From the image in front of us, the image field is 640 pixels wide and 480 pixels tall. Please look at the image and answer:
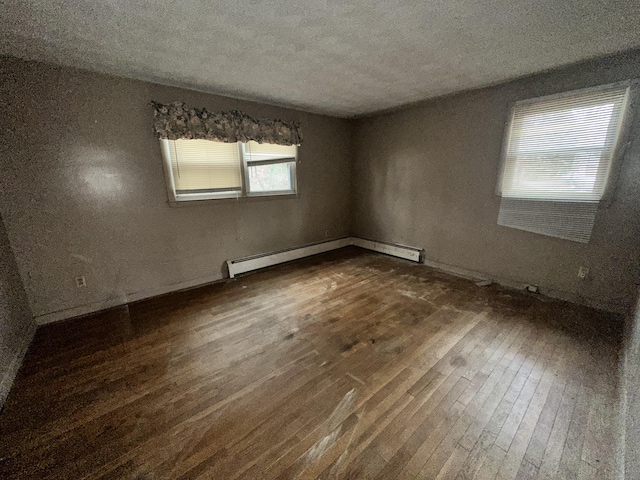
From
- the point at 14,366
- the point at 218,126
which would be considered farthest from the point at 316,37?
the point at 14,366

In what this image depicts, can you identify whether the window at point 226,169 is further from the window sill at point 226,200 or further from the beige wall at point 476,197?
the beige wall at point 476,197

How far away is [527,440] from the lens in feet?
4.57

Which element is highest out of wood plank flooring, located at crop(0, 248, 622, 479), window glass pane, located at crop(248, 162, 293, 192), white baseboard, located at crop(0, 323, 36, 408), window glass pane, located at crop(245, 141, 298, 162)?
window glass pane, located at crop(245, 141, 298, 162)

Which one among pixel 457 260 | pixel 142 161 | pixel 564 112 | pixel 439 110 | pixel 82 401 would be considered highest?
pixel 439 110

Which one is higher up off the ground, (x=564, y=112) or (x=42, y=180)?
(x=564, y=112)

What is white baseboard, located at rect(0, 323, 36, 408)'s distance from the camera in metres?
1.70

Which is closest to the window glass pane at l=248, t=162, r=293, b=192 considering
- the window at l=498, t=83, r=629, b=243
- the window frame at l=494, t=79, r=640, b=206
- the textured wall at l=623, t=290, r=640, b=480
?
the window at l=498, t=83, r=629, b=243

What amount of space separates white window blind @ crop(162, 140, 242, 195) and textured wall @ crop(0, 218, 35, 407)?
1584 millimetres

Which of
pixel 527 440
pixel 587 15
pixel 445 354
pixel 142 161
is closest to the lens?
pixel 527 440

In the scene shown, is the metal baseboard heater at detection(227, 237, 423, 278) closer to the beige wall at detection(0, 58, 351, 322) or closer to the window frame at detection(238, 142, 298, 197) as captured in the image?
the beige wall at detection(0, 58, 351, 322)

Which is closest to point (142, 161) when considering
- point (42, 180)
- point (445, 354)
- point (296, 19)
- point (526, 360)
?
point (42, 180)

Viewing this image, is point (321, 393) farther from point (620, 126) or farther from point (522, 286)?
point (620, 126)

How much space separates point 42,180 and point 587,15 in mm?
4562

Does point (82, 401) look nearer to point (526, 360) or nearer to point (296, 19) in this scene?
point (296, 19)
